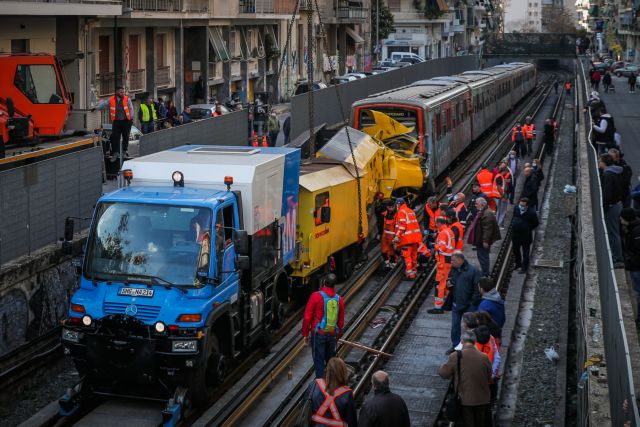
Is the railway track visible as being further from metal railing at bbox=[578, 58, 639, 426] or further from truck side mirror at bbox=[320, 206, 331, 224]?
metal railing at bbox=[578, 58, 639, 426]

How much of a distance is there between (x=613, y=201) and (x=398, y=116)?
10.5 m

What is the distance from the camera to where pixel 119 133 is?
925 inches

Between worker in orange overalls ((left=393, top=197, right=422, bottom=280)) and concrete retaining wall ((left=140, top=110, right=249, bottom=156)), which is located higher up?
concrete retaining wall ((left=140, top=110, right=249, bottom=156))

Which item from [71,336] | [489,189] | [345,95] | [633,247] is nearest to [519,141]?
Answer: [345,95]

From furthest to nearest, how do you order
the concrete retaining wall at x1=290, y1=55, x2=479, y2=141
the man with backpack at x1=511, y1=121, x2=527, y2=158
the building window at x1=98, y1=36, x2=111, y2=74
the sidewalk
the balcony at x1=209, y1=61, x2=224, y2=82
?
1. the balcony at x1=209, y1=61, x2=224, y2=82
2. the building window at x1=98, y1=36, x2=111, y2=74
3. the man with backpack at x1=511, y1=121, x2=527, y2=158
4. the sidewalk
5. the concrete retaining wall at x1=290, y1=55, x2=479, y2=141

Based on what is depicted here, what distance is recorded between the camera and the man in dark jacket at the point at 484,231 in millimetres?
17922

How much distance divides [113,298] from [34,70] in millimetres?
13326

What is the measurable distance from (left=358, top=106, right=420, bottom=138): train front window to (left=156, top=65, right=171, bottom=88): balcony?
54.9ft

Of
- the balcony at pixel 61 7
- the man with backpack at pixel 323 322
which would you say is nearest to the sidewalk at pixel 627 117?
the man with backpack at pixel 323 322

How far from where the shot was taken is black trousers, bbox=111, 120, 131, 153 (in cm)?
2334

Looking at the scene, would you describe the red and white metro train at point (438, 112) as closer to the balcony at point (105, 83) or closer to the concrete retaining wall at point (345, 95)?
the concrete retaining wall at point (345, 95)

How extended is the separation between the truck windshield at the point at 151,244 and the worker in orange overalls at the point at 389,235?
767 centimetres

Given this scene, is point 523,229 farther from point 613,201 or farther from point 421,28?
point 421,28

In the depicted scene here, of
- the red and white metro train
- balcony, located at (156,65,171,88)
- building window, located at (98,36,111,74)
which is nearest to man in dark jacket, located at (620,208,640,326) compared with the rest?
the red and white metro train
